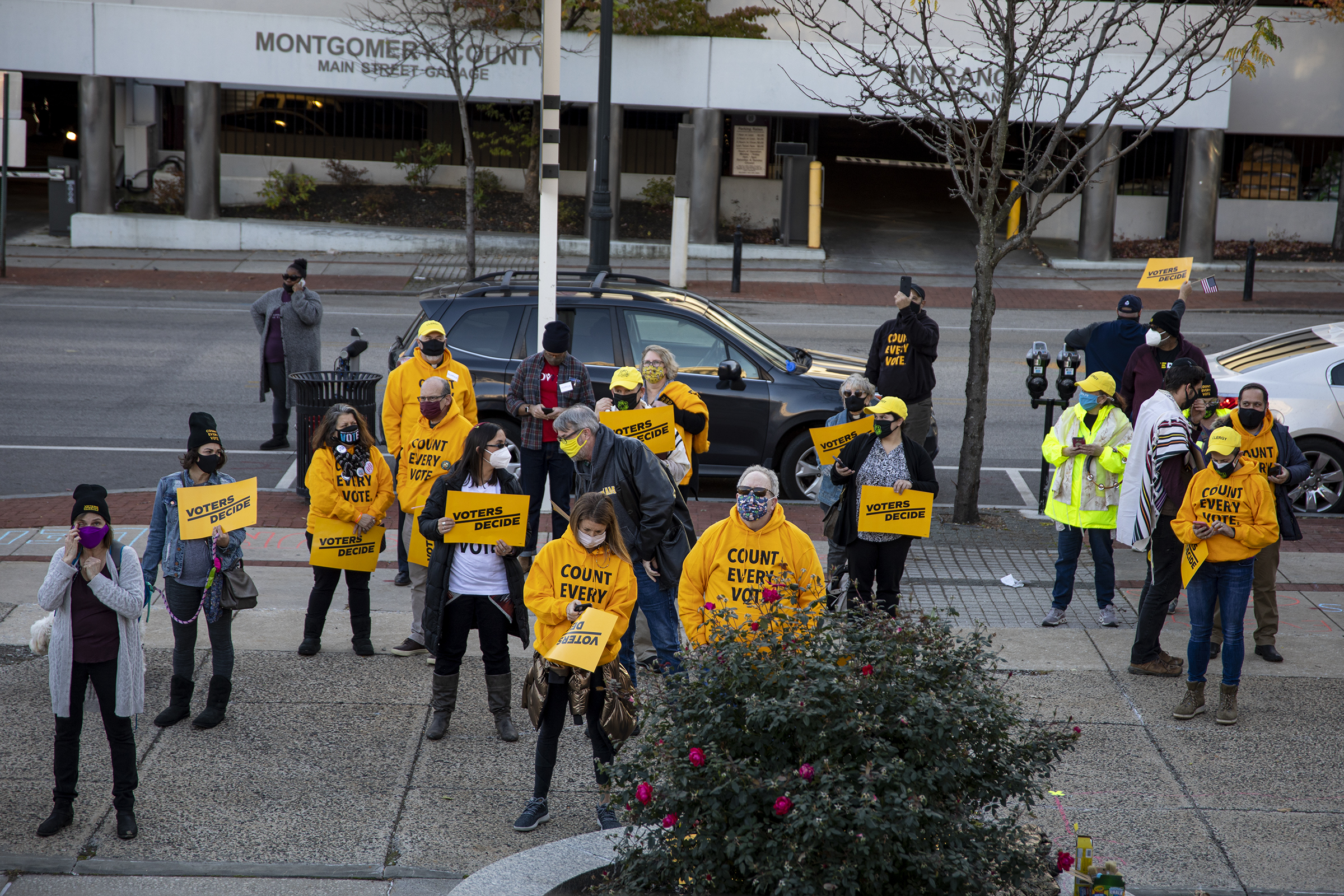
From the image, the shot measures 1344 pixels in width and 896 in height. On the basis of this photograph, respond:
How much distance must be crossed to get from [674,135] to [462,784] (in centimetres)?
2640

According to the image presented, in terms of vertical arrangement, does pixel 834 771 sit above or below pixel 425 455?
below

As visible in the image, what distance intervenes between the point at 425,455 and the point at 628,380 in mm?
1394

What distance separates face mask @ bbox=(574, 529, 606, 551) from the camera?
5.82 m

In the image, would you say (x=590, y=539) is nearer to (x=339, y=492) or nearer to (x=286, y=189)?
(x=339, y=492)

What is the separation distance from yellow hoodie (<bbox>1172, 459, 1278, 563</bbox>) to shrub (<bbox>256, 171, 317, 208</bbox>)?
84.1 feet

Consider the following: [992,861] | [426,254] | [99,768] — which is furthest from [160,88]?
[992,861]

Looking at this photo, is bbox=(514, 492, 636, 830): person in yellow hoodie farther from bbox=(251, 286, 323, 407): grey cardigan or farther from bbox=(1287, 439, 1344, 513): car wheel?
bbox=(1287, 439, 1344, 513): car wheel

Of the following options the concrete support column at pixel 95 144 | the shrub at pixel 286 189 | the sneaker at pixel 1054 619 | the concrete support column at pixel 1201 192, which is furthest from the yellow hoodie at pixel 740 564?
the concrete support column at pixel 95 144

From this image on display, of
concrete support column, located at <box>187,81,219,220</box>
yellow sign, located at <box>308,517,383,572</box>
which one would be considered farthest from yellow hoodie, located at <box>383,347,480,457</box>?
concrete support column, located at <box>187,81,219,220</box>

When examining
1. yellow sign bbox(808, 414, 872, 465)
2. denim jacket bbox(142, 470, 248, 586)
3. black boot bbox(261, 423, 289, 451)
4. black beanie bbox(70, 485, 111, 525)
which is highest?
yellow sign bbox(808, 414, 872, 465)

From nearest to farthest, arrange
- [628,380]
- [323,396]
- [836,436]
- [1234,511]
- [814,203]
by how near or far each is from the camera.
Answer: [1234,511]
[628,380]
[836,436]
[323,396]
[814,203]

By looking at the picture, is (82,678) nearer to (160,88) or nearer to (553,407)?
(553,407)

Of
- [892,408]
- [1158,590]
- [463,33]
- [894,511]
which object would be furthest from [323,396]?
[463,33]

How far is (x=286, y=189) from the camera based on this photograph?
96.7 ft
